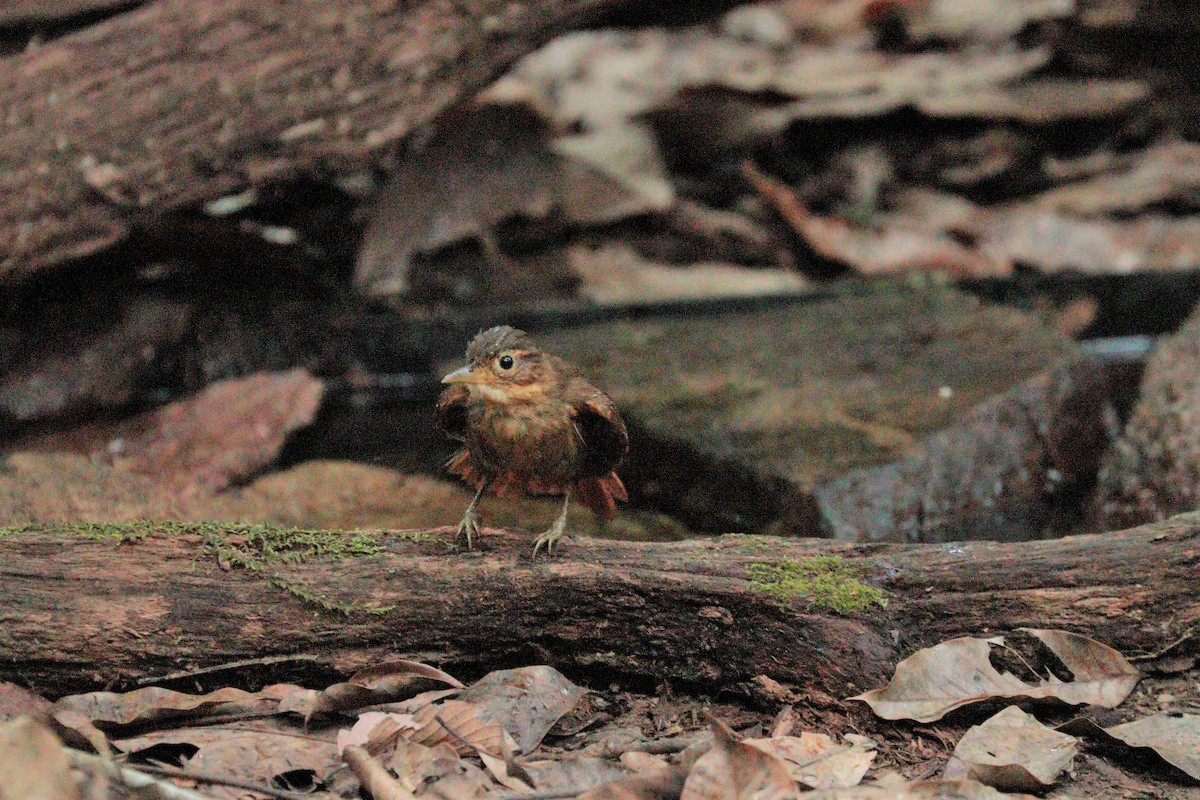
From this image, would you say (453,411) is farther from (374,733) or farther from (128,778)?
(128,778)

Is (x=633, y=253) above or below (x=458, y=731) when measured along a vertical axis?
above

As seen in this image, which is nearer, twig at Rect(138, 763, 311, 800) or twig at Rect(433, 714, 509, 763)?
twig at Rect(138, 763, 311, 800)

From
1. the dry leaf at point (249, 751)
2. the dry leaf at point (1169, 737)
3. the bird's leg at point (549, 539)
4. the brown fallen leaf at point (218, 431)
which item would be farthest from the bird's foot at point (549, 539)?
the brown fallen leaf at point (218, 431)

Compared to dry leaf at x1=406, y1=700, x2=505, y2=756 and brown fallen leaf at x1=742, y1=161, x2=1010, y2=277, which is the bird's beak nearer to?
dry leaf at x1=406, y1=700, x2=505, y2=756

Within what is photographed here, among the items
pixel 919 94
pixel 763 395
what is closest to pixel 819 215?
pixel 919 94

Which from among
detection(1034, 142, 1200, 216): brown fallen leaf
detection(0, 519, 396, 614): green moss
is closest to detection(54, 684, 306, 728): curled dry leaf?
detection(0, 519, 396, 614): green moss

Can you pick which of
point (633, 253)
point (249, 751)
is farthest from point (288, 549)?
point (633, 253)
